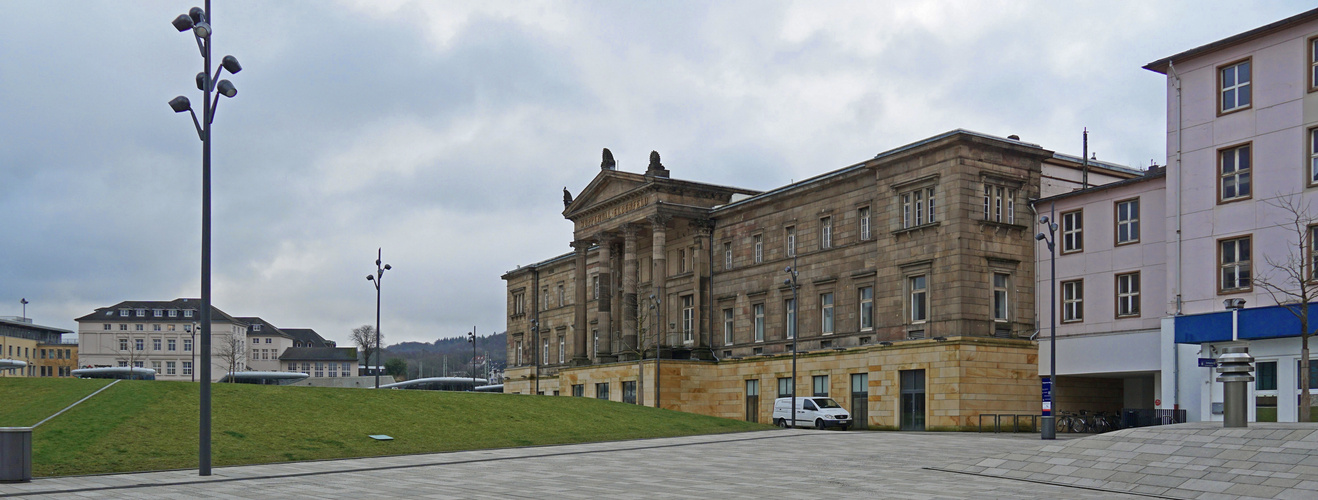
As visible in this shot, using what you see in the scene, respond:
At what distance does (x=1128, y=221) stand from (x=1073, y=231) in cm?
309

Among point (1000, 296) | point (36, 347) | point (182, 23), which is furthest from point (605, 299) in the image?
point (36, 347)

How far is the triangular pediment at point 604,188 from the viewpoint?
243ft

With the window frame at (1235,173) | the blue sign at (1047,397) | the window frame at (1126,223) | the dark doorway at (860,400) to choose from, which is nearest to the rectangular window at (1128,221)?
the window frame at (1126,223)

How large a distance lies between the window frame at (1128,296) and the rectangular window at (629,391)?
32.2m

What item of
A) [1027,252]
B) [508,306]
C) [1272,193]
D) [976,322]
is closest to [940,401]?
[976,322]

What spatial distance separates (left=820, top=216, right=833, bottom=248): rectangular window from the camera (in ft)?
197

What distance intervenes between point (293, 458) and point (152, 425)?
429cm

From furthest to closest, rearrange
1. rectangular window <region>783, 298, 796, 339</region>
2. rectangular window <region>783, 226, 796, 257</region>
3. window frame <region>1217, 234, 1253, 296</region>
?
rectangular window <region>783, 298, 796, 339</region>, rectangular window <region>783, 226, 796, 257</region>, window frame <region>1217, 234, 1253, 296</region>

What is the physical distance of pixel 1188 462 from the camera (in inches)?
882

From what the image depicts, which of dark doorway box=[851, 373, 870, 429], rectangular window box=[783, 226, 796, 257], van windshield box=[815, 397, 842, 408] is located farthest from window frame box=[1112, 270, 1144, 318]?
rectangular window box=[783, 226, 796, 257]

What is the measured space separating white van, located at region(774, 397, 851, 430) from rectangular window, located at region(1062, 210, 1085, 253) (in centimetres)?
1258

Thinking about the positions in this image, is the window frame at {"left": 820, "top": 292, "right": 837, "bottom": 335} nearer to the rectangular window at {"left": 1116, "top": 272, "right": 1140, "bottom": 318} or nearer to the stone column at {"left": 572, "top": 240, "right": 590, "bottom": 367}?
the rectangular window at {"left": 1116, "top": 272, "right": 1140, "bottom": 318}

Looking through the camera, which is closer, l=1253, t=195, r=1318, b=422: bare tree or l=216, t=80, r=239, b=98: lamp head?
l=216, t=80, r=239, b=98: lamp head

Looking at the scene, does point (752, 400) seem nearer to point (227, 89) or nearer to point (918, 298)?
point (918, 298)
